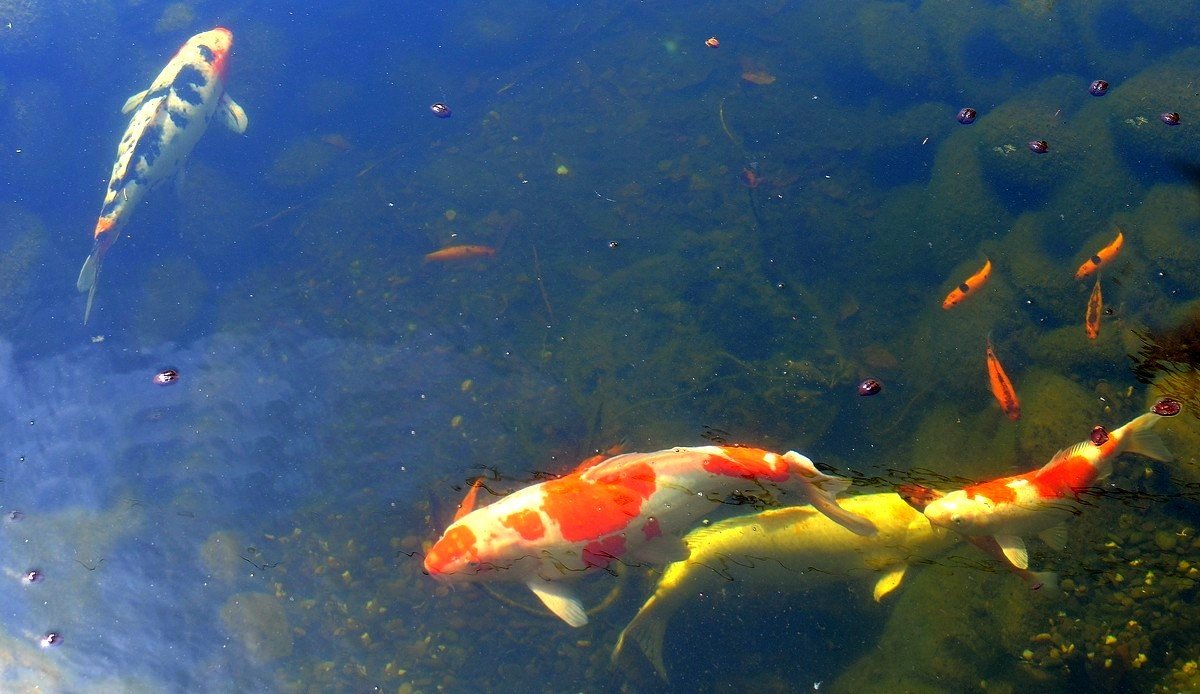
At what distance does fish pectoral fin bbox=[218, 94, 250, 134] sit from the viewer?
28.1 ft

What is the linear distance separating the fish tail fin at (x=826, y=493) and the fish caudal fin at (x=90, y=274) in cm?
689

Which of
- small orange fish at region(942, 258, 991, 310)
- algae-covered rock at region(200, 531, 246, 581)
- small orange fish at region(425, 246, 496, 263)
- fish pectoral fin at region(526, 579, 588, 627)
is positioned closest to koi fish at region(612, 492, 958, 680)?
fish pectoral fin at region(526, 579, 588, 627)

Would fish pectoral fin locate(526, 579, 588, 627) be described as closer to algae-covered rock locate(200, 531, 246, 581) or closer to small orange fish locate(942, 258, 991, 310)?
algae-covered rock locate(200, 531, 246, 581)

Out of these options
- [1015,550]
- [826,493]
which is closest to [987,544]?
[1015,550]

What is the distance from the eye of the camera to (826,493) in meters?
4.18

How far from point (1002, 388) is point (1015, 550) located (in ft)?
4.17

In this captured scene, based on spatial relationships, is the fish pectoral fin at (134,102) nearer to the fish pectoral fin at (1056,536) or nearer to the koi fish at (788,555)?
A: the koi fish at (788,555)

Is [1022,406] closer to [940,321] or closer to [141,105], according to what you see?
[940,321]

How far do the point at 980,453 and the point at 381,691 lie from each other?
14.8 feet

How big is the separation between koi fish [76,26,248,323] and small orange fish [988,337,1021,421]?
8.36 meters

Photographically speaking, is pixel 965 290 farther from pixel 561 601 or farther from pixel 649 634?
pixel 561 601

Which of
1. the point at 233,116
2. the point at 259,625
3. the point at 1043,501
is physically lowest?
the point at 259,625

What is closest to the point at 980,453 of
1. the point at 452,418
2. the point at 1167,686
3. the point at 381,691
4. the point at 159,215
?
the point at 1167,686

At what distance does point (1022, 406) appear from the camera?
4598 mm
